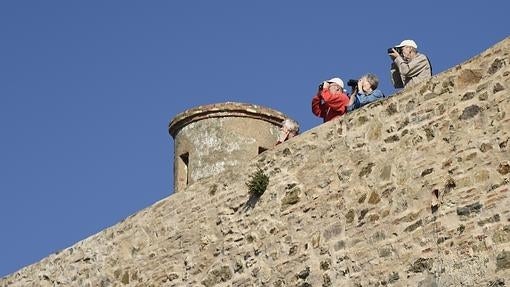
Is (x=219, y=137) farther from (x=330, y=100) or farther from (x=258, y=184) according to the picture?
(x=330, y=100)

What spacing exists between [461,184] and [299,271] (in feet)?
5.87

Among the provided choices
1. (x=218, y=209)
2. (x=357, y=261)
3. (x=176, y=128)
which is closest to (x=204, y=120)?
(x=176, y=128)

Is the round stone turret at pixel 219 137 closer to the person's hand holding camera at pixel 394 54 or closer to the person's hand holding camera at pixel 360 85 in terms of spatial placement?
the person's hand holding camera at pixel 360 85

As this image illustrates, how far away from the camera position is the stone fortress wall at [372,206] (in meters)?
8.46

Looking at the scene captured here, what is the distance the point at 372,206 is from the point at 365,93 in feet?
4.01

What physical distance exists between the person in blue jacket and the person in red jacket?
0.54 ft

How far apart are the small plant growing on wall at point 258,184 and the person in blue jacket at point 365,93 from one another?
1.06 m

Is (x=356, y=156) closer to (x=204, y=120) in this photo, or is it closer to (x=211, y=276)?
(x=211, y=276)

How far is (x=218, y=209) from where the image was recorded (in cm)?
1070

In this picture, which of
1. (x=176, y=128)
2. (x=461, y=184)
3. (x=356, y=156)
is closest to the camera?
(x=461, y=184)

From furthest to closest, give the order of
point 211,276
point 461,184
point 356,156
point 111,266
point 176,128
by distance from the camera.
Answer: point 176,128 → point 111,266 → point 211,276 → point 356,156 → point 461,184

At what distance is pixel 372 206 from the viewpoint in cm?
923

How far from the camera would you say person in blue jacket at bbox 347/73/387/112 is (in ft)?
32.2

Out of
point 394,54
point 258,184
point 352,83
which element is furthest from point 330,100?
point 258,184
